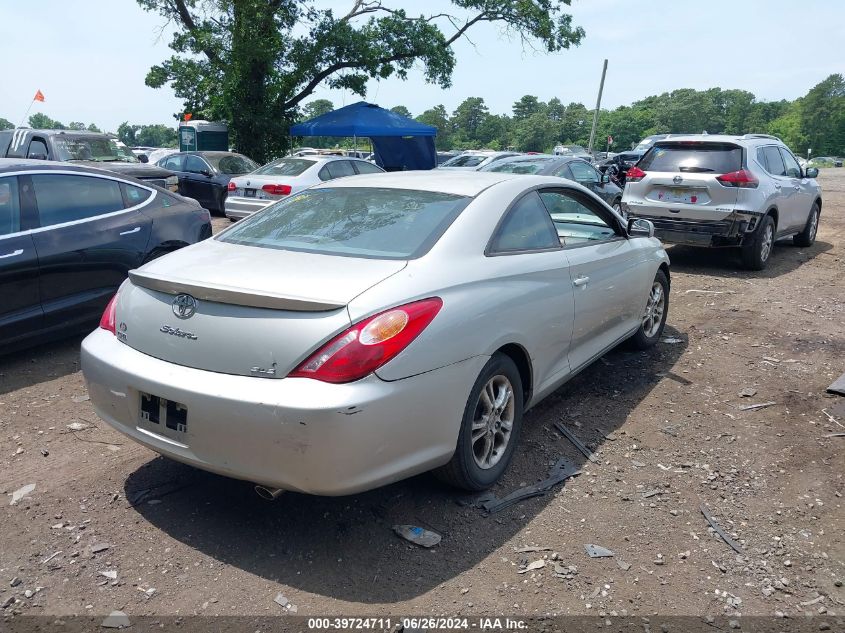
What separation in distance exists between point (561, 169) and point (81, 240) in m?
7.57

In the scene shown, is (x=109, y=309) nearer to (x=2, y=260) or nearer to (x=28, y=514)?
(x=28, y=514)

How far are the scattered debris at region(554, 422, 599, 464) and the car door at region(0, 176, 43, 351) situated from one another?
3859 mm

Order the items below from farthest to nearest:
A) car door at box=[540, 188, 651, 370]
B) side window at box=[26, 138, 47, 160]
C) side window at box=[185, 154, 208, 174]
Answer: side window at box=[185, 154, 208, 174] < side window at box=[26, 138, 47, 160] < car door at box=[540, 188, 651, 370]

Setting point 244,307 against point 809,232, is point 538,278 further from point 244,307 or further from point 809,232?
point 809,232

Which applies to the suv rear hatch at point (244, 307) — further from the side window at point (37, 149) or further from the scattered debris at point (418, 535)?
the side window at point (37, 149)

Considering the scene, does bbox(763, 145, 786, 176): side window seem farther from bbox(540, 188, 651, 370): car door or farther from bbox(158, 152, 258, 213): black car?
bbox(158, 152, 258, 213): black car

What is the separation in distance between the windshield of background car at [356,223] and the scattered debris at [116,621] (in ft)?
5.64

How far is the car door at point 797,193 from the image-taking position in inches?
400

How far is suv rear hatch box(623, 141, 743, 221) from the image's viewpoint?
8969 millimetres

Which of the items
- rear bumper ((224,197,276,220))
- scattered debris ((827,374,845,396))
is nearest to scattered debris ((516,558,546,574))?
scattered debris ((827,374,845,396))

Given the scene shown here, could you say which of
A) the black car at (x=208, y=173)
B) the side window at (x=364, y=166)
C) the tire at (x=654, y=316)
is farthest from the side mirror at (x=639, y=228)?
the black car at (x=208, y=173)

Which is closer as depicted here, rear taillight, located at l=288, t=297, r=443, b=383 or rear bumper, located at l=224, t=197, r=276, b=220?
rear taillight, located at l=288, t=297, r=443, b=383

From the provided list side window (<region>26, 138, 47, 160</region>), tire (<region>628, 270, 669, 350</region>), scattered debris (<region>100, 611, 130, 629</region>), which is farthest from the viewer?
side window (<region>26, 138, 47, 160</region>)

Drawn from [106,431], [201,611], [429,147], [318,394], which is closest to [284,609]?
[201,611]
